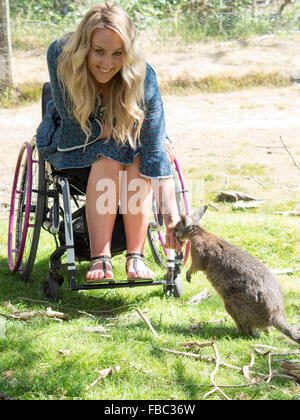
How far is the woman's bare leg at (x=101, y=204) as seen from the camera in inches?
134

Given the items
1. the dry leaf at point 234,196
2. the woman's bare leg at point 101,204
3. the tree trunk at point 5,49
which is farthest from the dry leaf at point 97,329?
the tree trunk at point 5,49

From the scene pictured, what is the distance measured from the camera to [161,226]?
3.91m

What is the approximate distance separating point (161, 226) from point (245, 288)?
870mm

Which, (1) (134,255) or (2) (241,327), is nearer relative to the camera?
(2) (241,327)

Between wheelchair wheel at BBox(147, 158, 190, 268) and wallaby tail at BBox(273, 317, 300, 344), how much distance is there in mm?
945

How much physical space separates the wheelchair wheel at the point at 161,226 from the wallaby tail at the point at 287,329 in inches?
37.2

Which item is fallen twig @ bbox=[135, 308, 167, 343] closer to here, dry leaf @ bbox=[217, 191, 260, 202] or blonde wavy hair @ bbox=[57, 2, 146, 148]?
blonde wavy hair @ bbox=[57, 2, 146, 148]

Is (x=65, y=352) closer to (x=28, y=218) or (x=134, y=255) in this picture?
(x=134, y=255)

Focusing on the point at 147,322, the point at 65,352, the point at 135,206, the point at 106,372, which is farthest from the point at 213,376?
the point at 135,206

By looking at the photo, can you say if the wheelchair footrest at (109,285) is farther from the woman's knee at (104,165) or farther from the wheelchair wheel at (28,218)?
the woman's knee at (104,165)

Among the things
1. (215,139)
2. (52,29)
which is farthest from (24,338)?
(52,29)

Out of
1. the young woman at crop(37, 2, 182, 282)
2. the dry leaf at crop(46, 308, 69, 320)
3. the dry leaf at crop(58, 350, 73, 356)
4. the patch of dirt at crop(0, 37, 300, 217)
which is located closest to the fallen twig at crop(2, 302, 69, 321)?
the dry leaf at crop(46, 308, 69, 320)

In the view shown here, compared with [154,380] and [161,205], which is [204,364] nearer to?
[154,380]
